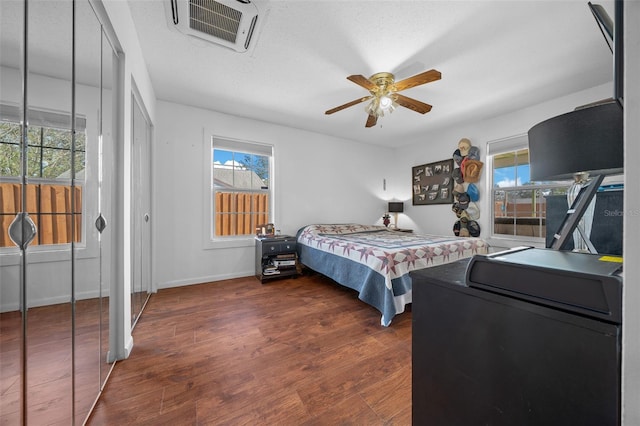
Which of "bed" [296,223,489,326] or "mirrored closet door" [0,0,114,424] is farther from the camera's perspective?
"bed" [296,223,489,326]

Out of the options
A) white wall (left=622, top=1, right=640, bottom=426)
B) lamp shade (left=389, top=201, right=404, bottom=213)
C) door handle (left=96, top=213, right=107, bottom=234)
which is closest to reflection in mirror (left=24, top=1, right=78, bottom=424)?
door handle (left=96, top=213, right=107, bottom=234)

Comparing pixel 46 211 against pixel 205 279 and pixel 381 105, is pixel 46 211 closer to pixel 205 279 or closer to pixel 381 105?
pixel 381 105

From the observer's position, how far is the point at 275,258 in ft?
11.4

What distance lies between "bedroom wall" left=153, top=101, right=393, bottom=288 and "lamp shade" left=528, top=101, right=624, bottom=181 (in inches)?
136

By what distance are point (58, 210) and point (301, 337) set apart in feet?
5.44

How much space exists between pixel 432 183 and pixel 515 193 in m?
1.25

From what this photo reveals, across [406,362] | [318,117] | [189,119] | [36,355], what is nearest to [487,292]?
[406,362]

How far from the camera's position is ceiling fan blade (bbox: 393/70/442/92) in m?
1.96

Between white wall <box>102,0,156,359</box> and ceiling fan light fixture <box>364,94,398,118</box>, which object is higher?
ceiling fan light fixture <box>364,94,398,118</box>

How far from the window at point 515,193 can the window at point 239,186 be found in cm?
355

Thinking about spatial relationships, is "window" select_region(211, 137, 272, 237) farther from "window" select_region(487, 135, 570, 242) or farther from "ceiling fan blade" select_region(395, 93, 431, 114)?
"window" select_region(487, 135, 570, 242)

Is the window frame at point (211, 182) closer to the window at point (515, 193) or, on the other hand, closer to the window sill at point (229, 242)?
the window sill at point (229, 242)

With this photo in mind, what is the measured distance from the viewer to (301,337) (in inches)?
75.2

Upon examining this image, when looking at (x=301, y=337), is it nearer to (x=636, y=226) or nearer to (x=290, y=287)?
(x=290, y=287)
